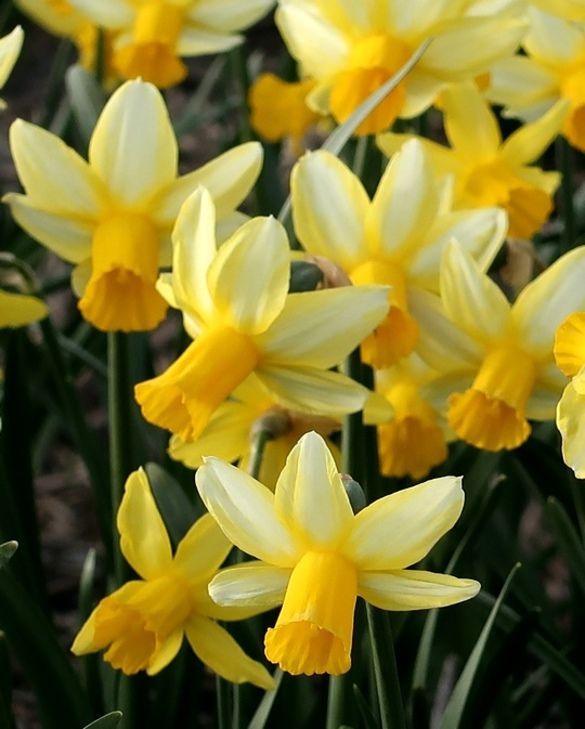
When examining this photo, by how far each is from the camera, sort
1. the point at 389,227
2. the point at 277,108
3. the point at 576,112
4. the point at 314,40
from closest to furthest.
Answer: the point at 389,227 → the point at 314,40 → the point at 576,112 → the point at 277,108

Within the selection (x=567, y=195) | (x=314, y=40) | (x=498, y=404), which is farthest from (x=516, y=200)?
(x=498, y=404)

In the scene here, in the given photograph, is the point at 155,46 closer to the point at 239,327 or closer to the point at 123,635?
the point at 239,327

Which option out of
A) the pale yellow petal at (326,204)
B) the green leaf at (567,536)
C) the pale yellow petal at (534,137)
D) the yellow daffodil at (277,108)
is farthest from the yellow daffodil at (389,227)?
the yellow daffodil at (277,108)

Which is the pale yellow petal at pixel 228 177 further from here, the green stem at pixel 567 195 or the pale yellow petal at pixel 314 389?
the green stem at pixel 567 195

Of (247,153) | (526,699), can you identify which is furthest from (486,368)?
(526,699)

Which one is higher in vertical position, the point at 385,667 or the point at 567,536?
the point at 385,667

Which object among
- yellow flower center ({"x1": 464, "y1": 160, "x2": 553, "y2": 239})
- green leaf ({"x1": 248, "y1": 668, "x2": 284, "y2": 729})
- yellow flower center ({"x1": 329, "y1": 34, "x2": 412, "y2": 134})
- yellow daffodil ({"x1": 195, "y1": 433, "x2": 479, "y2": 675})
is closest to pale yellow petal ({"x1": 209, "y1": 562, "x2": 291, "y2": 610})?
yellow daffodil ({"x1": 195, "y1": 433, "x2": 479, "y2": 675})
